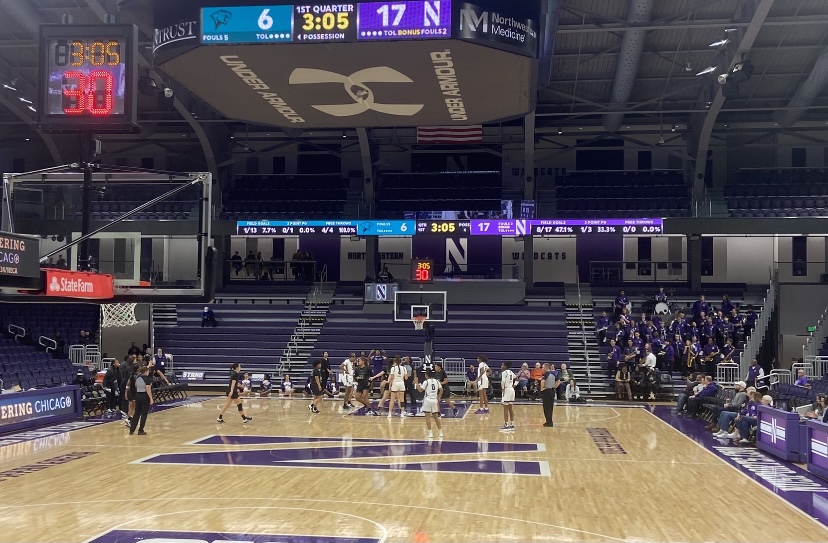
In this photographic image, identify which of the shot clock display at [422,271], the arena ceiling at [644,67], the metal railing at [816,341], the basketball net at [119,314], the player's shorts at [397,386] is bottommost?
the player's shorts at [397,386]

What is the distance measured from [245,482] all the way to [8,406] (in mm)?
8244

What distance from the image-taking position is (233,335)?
114 feet

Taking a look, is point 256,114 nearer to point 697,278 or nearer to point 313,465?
point 313,465

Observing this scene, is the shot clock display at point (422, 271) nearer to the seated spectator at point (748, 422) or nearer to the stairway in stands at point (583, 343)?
the stairway in stands at point (583, 343)

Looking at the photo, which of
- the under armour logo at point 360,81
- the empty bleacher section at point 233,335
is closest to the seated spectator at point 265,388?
the empty bleacher section at point 233,335

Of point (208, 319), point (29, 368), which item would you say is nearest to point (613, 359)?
point (208, 319)

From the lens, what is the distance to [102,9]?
24578 mm

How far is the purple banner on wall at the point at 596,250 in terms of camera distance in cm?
4019

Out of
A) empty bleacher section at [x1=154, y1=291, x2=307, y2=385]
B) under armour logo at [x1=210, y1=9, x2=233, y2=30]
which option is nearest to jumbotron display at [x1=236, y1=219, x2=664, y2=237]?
empty bleacher section at [x1=154, y1=291, x2=307, y2=385]

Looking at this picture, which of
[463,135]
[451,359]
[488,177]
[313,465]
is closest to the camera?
A: [313,465]

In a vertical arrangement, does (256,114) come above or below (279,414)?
above

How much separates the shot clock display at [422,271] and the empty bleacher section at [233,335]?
5.67m

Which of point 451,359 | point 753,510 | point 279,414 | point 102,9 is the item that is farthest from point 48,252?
point 451,359

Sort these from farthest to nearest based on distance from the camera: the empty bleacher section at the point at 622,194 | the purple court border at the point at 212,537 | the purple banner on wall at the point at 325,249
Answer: the purple banner on wall at the point at 325,249 < the empty bleacher section at the point at 622,194 < the purple court border at the point at 212,537
